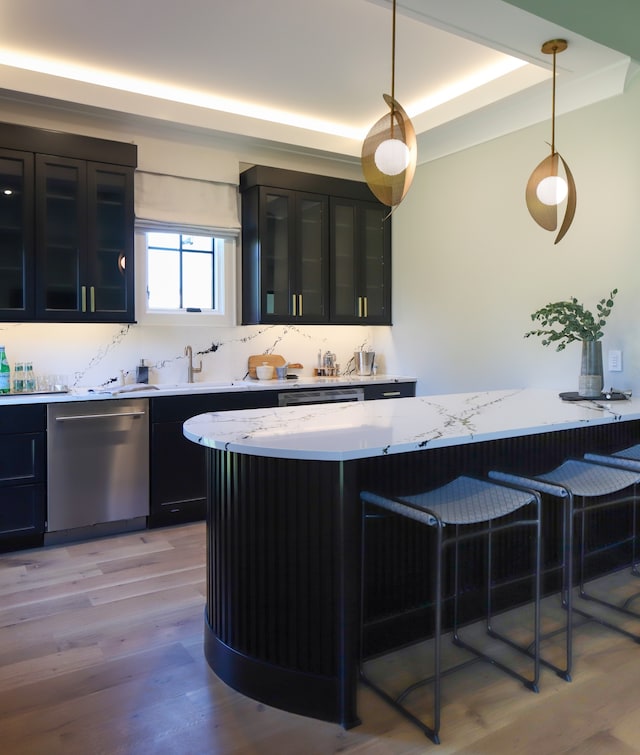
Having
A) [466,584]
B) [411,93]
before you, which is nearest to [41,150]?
[411,93]

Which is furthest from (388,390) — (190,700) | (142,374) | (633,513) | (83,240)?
(190,700)

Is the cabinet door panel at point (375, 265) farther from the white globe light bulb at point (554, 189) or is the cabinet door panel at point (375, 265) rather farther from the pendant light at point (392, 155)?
the pendant light at point (392, 155)

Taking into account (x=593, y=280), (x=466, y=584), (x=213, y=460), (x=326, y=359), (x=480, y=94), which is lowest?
(x=466, y=584)

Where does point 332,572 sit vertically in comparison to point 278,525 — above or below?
below

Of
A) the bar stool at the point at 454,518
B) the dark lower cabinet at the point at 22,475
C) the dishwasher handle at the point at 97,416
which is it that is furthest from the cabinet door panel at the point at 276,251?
the bar stool at the point at 454,518

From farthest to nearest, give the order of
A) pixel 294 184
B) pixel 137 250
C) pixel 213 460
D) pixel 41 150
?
1. pixel 294 184
2. pixel 137 250
3. pixel 41 150
4. pixel 213 460

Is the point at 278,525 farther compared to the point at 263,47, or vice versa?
the point at 263,47

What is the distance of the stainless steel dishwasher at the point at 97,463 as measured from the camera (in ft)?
12.0

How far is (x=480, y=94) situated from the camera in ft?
13.2

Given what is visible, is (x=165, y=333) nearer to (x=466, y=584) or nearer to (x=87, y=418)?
(x=87, y=418)

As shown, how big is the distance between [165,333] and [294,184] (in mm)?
1479

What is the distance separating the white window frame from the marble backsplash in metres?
0.07

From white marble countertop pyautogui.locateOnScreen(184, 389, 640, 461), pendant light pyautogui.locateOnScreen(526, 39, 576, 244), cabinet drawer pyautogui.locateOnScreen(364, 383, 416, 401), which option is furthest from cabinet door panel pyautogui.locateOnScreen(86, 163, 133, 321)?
pendant light pyautogui.locateOnScreen(526, 39, 576, 244)

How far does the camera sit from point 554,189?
296 cm
